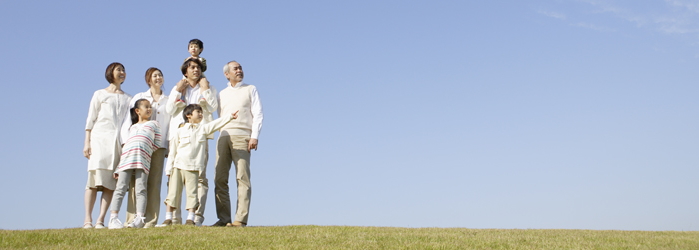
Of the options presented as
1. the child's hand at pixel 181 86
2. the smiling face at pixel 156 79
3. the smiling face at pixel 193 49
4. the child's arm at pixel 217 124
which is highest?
the smiling face at pixel 193 49

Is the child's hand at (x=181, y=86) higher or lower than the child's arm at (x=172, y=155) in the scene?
higher

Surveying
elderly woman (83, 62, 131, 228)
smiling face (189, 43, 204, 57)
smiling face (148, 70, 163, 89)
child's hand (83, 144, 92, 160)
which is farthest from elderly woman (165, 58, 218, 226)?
child's hand (83, 144, 92, 160)

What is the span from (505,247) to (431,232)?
1.81 metres

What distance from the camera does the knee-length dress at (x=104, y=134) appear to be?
456 inches

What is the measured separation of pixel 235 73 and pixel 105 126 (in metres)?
2.21

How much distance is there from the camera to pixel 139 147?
1134 centimetres

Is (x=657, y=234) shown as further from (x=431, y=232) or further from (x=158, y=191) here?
(x=158, y=191)

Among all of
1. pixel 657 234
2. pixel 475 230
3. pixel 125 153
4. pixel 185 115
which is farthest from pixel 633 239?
pixel 125 153

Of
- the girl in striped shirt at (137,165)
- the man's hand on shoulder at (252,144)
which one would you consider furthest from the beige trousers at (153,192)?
the man's hand on shoulder at (252,144)

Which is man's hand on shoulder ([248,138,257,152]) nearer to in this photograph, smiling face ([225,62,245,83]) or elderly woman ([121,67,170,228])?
smiling face ([225,62,245,83])

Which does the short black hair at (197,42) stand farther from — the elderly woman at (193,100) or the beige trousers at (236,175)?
the beige trousers at (236,175)

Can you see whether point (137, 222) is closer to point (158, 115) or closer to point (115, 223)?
point (115, 223)

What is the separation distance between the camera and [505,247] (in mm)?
9625

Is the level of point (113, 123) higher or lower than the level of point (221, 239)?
higher
